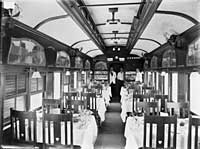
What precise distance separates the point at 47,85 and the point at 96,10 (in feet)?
6.86

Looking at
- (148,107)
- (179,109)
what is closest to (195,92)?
(179,109)

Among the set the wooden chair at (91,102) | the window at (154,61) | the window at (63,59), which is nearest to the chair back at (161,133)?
the wooden chair at (91,102)

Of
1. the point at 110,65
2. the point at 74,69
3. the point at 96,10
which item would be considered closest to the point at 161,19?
the point at 96,10

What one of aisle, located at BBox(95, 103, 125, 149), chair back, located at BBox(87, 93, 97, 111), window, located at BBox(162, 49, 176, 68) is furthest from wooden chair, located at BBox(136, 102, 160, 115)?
window, located at BBox(162, 49, 176, 68)

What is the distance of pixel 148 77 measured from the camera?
973 centimetres

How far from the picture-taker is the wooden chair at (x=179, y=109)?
142 inches

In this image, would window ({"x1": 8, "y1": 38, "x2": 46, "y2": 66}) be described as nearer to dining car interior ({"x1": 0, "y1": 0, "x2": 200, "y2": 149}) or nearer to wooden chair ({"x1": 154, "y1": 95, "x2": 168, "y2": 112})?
dining car interior ({"x1": 0, "y1": 0, "x2": 200, "y2": 149})

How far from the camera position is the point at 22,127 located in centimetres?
286

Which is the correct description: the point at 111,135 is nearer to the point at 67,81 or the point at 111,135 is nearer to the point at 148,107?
the point at 148,107

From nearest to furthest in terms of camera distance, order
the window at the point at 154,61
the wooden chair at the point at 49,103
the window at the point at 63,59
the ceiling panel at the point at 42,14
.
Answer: the ceiling panel at the point at 42,14 → the wooden chair at the point at 49,103 → the window at the point at 63,59 → the window at the point at 154,61

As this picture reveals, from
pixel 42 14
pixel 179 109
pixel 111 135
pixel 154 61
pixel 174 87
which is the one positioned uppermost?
pixel 42 14

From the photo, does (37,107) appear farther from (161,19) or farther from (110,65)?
(110,65)

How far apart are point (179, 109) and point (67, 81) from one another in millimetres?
3882

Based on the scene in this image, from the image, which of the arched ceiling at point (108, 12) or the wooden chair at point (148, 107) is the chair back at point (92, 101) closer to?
the wooden chair at point (148, 107)
